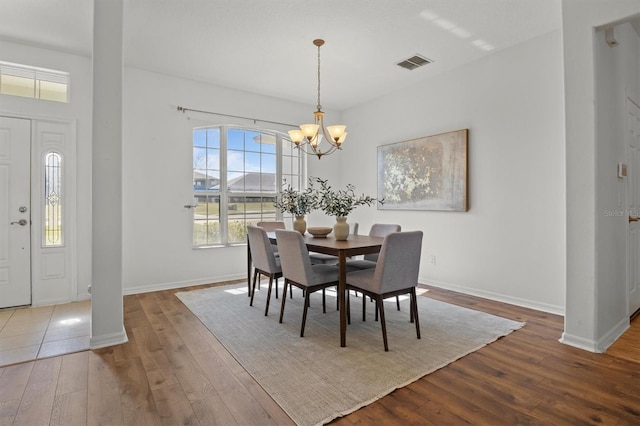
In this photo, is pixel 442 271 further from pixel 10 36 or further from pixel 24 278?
pixel 10 36

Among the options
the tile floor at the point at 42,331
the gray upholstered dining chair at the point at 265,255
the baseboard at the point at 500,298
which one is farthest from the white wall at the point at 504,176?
the tile floor at the point at 42,331

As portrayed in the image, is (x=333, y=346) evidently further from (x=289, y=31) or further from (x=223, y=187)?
(x=223, y=187)

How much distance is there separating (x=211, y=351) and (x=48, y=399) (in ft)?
3.06

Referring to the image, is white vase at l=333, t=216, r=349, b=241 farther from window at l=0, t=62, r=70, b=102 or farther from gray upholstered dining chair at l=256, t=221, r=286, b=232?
window at l=0, t=62, r=70, b=102

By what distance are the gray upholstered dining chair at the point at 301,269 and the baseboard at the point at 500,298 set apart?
6.60 ft

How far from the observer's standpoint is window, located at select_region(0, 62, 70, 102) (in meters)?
3.55

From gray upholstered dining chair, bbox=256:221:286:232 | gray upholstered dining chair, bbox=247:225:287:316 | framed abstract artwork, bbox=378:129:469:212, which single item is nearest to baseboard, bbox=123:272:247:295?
gray upholstered dining chair, bbox=256:221:286:232

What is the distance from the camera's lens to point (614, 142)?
2.71m

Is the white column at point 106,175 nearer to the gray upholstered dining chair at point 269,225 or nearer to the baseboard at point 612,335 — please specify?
the gray upholstered dining chair at point 269,225

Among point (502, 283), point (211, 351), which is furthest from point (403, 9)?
point (211, 351)

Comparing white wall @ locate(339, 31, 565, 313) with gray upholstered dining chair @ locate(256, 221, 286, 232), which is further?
gray upholstered dining chair @ locate(256, 221, 286, 232)

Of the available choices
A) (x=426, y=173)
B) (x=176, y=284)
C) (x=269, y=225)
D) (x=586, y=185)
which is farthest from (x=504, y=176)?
(x=176, y=284)

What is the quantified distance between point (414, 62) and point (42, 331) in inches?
180

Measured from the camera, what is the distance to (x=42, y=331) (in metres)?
2.89
